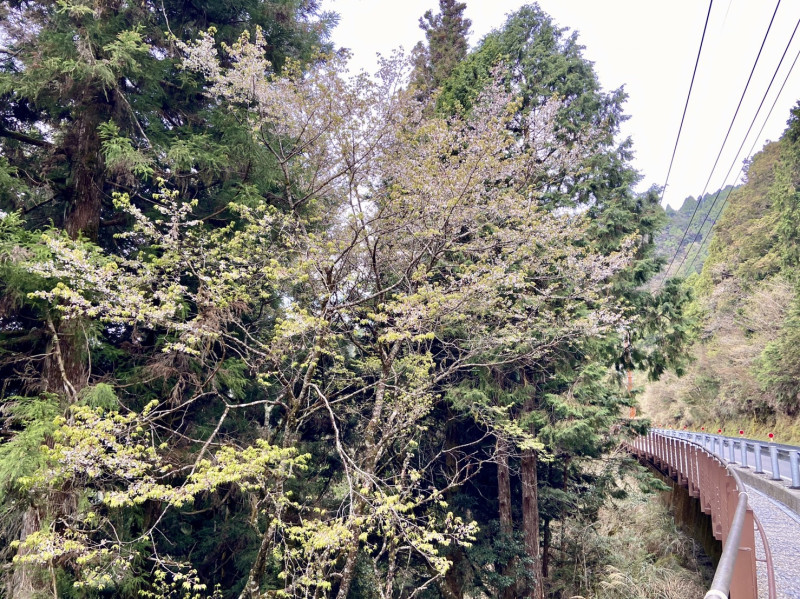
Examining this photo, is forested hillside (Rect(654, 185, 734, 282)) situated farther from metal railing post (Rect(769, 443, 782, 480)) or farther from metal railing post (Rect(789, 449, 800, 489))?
metal railing post (Rect(789, 449, 800, 489))

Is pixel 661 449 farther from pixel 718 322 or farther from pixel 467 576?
pixel 718 322

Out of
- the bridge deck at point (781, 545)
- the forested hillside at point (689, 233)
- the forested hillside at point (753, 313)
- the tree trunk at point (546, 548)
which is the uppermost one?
the forested hillside at point (689, 233)

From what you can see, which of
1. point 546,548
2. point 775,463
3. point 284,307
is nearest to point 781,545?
point 775,463

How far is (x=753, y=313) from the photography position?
18.0 m

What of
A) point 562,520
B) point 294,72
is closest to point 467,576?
point 562,520

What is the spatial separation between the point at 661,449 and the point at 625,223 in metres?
7.76

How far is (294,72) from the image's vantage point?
6.96 meters

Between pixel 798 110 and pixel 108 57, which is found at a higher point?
pixel 798 110

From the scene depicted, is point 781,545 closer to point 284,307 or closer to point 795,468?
point 795,468

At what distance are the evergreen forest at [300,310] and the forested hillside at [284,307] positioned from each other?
62mm

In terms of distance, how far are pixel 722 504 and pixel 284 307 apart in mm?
6908

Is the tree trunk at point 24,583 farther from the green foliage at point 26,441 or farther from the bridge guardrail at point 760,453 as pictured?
the bridge guardrail at point 760,453

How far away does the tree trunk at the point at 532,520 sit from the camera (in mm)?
9016

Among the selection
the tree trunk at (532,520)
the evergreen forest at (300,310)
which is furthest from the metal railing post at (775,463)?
the tree trunk at (532,520)
